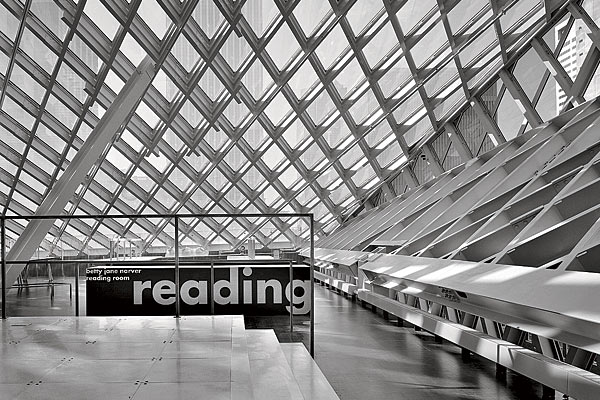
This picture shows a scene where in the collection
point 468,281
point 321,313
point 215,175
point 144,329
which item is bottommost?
point 321,313

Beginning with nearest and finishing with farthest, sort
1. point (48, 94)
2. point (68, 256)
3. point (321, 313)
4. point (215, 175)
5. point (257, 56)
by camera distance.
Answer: point (68, 256) < point (321, 313) < point (257, 56) < point (48, 94) < point (215, 175)

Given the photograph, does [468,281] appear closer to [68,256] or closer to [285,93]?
[68,256]

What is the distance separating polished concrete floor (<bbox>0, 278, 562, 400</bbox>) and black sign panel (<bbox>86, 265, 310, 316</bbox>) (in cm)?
45

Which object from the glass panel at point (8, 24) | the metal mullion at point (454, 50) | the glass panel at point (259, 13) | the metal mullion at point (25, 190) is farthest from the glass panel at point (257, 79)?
the metal mullion at point (25, 190)

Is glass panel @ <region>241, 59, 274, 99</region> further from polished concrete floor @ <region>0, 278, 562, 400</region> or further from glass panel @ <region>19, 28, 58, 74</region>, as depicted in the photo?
polished concrete floor @ <region>0, 278, 562, 400</region>

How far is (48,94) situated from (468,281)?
681 inches

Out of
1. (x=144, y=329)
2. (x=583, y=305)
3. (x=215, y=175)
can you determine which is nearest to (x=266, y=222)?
(x=215, y=175)

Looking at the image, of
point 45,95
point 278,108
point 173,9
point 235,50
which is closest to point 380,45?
point 235,50

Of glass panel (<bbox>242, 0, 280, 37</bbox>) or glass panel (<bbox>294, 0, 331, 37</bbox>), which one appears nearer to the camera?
glass panel (<bbox>294, 0, 331, 37</bbox>)

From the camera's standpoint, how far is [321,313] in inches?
687

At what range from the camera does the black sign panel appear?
443 inches

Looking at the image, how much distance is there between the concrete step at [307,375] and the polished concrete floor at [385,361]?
451mm

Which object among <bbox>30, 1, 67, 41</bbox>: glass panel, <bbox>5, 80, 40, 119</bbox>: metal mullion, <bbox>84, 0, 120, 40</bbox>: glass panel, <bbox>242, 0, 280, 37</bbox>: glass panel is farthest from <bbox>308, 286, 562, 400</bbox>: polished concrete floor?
<bbox>5, 80, 40, 119</bbox>: metal mullion

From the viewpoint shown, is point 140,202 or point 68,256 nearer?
point 68,256
